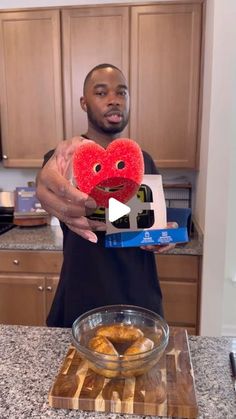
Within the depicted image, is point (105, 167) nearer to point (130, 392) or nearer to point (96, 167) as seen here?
point (96, 167)

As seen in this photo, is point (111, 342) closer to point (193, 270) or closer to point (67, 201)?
point (67, 201)

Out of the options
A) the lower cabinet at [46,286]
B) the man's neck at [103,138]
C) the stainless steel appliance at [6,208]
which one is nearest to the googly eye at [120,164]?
the man's neck at [103,138]

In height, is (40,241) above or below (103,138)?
below

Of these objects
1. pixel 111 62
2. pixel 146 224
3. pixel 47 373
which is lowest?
pixel 47 373

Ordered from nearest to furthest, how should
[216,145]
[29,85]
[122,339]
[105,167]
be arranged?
[105,167], [122,339], [216,145], [29,85]

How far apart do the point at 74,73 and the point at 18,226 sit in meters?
1.01

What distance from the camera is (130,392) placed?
60cm

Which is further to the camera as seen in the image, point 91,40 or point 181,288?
point 91,40

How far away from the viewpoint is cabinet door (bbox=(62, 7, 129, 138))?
1954mm

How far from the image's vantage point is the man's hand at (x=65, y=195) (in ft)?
1.87

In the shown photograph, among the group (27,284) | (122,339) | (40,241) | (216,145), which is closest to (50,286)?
(27,284)

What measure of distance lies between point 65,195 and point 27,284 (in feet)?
5.01

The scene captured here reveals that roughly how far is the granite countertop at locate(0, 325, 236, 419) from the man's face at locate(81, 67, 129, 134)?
525mm

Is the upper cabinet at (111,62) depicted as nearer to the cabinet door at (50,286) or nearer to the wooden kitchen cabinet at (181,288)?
the wooden kitchen cabinet at (181,288)
